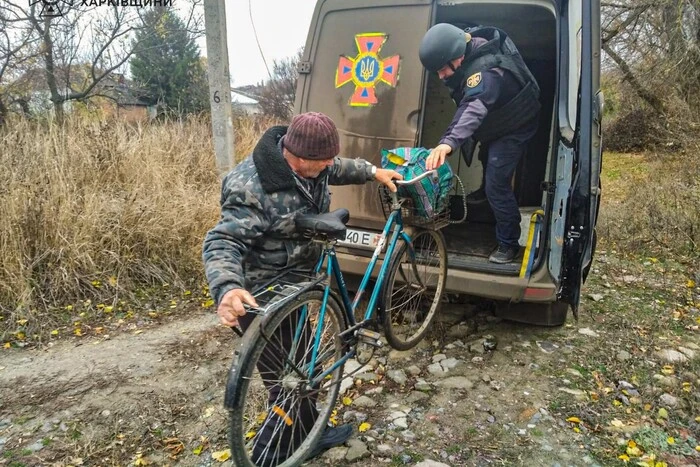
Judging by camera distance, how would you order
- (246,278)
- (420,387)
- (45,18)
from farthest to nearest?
(45,18) → (420,387) → (246,278)

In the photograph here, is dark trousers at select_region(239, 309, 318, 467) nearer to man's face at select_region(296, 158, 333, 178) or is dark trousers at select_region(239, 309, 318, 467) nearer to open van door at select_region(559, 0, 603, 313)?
man's face at select_region(296, 158, 333, 178)

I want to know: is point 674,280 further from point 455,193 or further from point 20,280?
point 20,280

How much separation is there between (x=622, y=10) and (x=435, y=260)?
42.2ft

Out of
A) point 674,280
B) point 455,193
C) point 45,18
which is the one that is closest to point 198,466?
point 455,193

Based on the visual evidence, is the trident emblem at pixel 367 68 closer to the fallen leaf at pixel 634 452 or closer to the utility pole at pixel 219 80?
the utility pole at pixel 219 80

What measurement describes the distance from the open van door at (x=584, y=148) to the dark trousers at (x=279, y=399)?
185 cm

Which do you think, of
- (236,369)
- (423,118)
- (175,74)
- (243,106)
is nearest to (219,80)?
(423,118)

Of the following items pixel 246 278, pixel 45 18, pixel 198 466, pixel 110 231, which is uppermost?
pixel 45 18

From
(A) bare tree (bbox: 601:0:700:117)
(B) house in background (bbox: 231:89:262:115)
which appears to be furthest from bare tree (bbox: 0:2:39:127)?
(A) bare tree (bbox: 601:0:700:117)

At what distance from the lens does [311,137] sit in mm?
2254

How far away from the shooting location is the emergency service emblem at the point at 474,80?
349cm

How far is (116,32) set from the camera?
47.8 feet

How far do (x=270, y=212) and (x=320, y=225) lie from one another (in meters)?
0.23

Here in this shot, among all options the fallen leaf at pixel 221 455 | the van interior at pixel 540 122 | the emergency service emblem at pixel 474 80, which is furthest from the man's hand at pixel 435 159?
the fallen leaf at pixel 221 455
